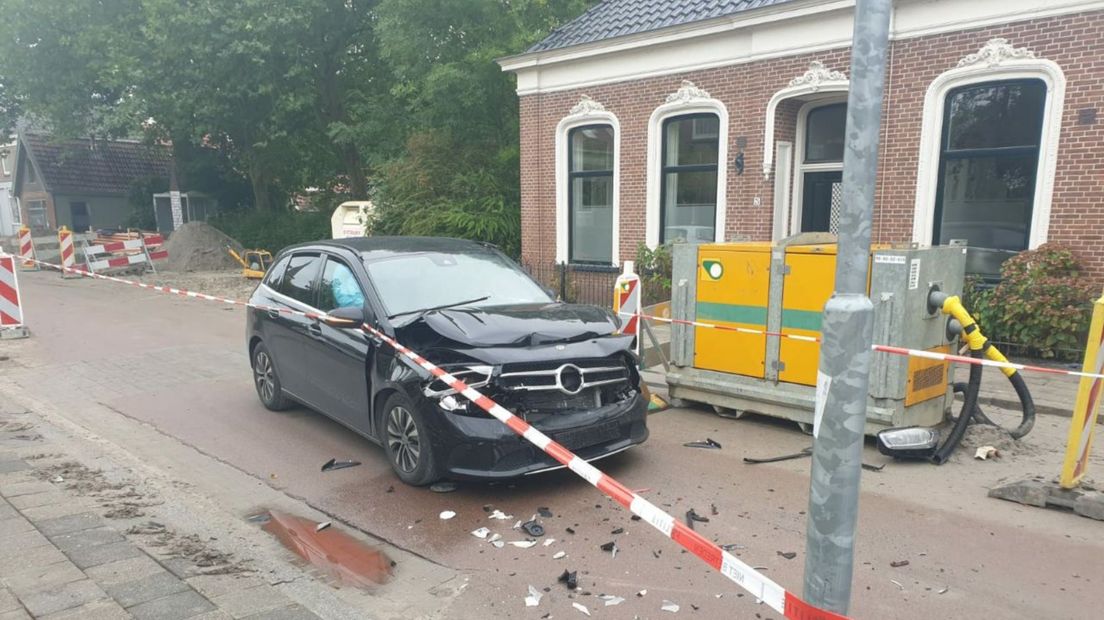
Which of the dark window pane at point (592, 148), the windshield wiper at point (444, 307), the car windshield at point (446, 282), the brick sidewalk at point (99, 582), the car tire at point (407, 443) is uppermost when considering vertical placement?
the dark window pane at point (592, 148)

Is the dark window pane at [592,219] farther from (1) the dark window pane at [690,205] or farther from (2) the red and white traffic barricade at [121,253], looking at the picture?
(2) the red and white traffic barricade at [121,253]

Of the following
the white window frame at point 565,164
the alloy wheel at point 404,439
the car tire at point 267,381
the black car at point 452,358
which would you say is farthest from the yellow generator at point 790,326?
the white window frame at point 565,164

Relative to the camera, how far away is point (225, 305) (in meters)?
15.8

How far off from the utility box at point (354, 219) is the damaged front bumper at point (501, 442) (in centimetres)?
1434

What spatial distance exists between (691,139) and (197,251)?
17.4 metres

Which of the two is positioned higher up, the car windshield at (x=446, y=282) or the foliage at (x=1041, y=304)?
the car windshield at (x=446, y=282)

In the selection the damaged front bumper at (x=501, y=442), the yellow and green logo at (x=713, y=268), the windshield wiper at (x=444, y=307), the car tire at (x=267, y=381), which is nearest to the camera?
the damaged front bumper at (x=501, y=442)

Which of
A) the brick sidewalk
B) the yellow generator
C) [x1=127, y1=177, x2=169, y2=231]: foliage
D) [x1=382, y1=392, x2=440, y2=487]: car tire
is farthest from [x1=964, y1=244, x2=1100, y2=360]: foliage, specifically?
[x1=127, y1=177, x2=169, y2=231]: foliage

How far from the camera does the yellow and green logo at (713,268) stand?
708 centimetres

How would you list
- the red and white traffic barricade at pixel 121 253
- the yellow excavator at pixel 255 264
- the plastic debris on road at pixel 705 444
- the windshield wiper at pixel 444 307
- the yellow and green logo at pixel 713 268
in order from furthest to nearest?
the red and white traffic barricade at pixel 121 253 < the yellow excavator at pixel 255 264 < the yellow and green logo at pixel 713 268 < the plastic debris on road at pixel 705 444 < the windshield wiper at pixel 444 307

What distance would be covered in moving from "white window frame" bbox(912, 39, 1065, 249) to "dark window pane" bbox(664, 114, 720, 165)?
362 cm

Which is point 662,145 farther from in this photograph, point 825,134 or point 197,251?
point 197,251

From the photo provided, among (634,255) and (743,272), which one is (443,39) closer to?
(634,255)

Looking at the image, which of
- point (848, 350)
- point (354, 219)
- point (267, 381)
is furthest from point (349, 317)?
point (354, 219)
